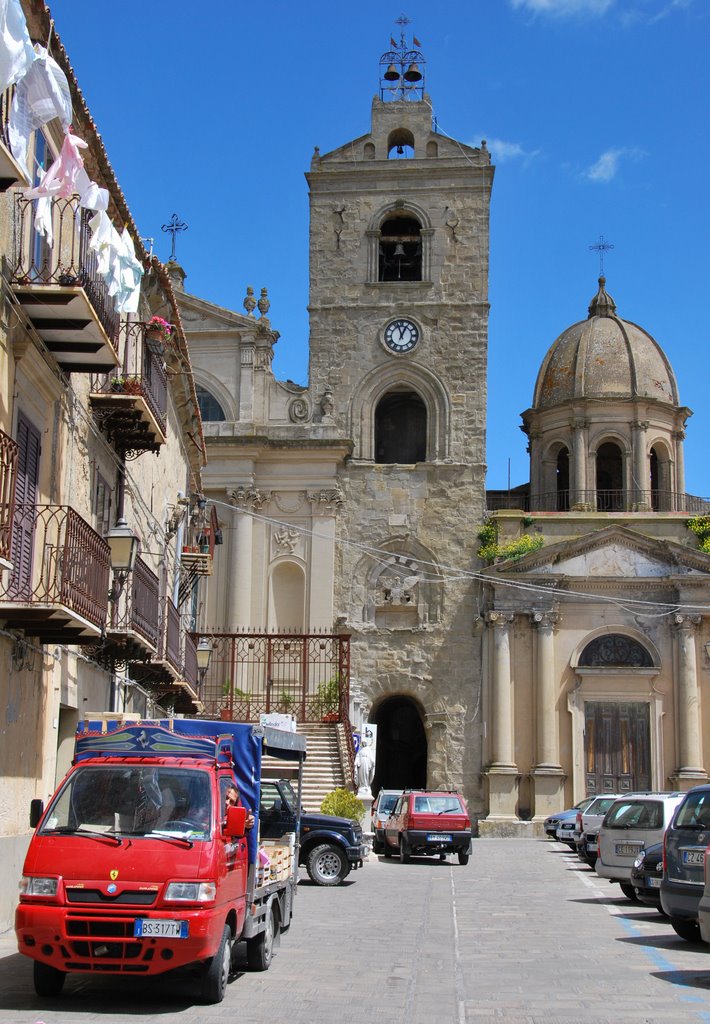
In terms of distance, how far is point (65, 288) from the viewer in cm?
1346

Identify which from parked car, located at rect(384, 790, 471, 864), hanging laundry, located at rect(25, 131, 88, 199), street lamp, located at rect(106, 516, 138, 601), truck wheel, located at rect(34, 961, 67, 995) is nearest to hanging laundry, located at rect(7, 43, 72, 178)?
hanging laundry, located at rect(25, 131, 88, 199)

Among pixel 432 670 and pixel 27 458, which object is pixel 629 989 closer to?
pixel 27 458

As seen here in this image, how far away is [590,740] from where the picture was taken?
132ft

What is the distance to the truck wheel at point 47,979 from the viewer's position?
10.1 metres

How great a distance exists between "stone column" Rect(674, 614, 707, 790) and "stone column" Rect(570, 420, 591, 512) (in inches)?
220

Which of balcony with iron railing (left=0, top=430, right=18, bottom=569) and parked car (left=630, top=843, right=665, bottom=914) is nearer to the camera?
balcony with iron railing (left=0, top=430, right=18, bottom=569)

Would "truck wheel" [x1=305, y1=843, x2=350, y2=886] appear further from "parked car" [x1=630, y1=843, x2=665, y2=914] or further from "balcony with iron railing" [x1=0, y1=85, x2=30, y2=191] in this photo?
"balcony with iron railing" [x1=0, y1=85, x2=30, y2=191]

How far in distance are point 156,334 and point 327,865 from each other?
8.70 metres

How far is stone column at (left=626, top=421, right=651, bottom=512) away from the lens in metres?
43.8

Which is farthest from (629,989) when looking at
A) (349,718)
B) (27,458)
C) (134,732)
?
(349,718)

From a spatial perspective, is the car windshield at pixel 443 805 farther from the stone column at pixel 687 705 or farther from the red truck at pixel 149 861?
the red truck at pixel 149 861

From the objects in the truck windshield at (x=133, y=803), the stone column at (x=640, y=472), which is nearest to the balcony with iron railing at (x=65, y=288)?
the truck windshield at (x=133, y=803)

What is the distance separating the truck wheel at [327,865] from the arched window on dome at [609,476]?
24.7 metres

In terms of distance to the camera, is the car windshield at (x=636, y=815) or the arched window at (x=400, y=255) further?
the arched window at (x=400, y=255)
